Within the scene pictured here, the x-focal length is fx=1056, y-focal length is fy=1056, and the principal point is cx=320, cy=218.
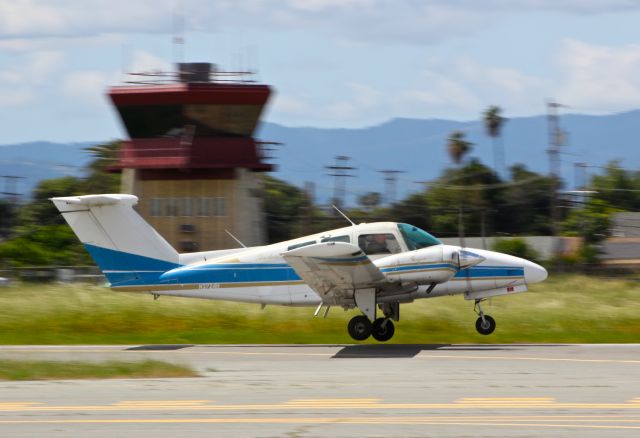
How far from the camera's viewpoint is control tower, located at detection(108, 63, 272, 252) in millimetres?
33625

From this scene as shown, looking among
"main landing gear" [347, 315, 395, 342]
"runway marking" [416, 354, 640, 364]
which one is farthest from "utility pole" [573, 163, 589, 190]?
"runway marking" [416, 354, 640, 364]

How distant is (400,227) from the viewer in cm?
1984

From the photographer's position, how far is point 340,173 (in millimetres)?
42969

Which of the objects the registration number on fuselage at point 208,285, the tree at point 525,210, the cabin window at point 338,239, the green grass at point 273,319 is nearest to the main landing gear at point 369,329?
the green grass at point 273,319

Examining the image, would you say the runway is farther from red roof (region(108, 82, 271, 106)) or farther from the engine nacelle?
red roof (region(108, 82, 271, 106))

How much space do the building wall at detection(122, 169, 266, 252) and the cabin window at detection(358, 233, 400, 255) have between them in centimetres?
1432

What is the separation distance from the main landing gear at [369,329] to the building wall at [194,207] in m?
14.0

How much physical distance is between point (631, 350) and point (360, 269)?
4910 mm

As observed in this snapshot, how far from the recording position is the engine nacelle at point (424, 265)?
63.2 ft

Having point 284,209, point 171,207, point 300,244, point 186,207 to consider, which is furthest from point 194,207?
point 284,209

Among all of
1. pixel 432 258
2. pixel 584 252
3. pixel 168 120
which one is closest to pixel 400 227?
pixel 432 258

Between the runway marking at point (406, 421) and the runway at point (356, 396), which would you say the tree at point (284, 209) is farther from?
the runway marking at point (406, 421)

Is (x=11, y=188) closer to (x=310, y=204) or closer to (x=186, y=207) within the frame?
(x=310, y=204)

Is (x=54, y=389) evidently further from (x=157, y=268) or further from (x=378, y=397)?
(x=157, y=268)
